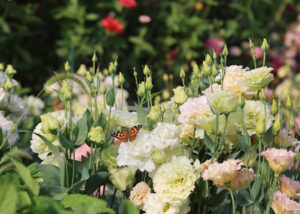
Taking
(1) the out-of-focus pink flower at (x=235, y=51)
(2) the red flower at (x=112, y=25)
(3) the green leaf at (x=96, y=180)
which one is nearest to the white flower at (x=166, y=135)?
(3) the green leaf at (x=96, y=180)

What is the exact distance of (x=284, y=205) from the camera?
2.60 feet

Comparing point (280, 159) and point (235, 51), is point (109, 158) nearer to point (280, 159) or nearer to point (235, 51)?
point (280, 159)

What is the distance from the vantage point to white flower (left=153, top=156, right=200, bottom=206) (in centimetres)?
78

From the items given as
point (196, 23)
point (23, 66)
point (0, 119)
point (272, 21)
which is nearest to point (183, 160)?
point (0, 119)

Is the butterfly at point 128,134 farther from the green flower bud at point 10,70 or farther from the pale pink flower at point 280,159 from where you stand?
the green flower bud at point 10,70

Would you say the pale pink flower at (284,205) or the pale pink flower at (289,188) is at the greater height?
the pale pink flower at (289,188)

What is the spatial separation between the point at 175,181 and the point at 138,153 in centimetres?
8

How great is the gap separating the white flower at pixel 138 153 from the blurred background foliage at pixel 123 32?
1.79 meters

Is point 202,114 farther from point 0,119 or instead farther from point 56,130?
point 0,119

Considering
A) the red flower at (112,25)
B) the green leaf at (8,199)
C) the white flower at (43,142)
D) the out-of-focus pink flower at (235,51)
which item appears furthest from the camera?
the out-of-focus pink flower at (235,51)

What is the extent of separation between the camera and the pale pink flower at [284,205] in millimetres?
793

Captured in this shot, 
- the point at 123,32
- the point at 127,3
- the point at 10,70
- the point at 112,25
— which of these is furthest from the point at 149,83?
the point at 123,32

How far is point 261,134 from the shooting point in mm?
772

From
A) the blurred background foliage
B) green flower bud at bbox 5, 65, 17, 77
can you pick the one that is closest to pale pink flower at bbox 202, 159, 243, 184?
green flower bud at bbox 5, 65, 17, 77
